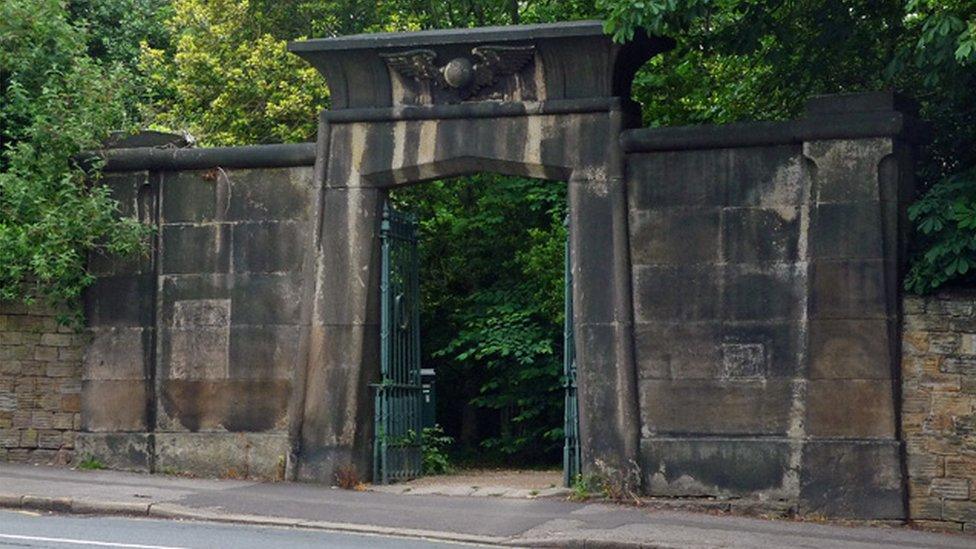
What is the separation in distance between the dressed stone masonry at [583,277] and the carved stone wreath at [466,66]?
0.08ft

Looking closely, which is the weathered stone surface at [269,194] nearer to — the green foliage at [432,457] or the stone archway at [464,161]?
the stone archway at [464,161]

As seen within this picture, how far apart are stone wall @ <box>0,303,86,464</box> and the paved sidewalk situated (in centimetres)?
106

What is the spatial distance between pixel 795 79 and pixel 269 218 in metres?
5.70

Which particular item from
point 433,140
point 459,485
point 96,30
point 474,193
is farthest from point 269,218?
point 96,30

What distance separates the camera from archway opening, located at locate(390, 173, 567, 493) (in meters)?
19.6

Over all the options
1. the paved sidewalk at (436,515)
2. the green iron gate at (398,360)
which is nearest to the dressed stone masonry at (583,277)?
the green iron gate at (398,360)

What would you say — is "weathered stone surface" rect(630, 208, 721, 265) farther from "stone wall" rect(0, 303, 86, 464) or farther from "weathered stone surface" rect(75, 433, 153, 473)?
"stone wall" rect(0, 303, 86, 464)

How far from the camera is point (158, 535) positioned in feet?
41.0

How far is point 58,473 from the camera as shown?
53.5ft

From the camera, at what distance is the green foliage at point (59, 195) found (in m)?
16.4

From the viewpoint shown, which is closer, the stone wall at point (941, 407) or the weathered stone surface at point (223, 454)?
the stone wall at point (941, 407)

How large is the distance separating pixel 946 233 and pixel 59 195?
9002 mm

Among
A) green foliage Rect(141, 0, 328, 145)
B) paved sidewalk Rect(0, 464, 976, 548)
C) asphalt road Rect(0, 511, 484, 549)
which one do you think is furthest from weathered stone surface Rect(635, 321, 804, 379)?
green foliage Rect(141, 0, 328, 145)

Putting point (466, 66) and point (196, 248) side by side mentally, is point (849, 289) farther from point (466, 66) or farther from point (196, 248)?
point (196, 248)
